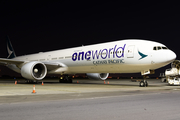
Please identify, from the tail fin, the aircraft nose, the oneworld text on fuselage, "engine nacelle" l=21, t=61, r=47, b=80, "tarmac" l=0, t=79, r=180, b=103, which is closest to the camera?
"tarmac" l=0, t=79, r=180, b=103

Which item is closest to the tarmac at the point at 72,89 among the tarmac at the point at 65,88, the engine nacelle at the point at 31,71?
the tarmac at the point at 65,88

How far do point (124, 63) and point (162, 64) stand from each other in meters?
3.40

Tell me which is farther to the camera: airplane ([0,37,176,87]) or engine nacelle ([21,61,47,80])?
engine nacelle ([21,61,47,80])

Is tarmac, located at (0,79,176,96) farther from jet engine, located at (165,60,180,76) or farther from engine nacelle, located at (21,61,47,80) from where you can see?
jet engine, located at (165,60,180,76)

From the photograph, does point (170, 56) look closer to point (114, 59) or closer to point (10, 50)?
point (114, 59)

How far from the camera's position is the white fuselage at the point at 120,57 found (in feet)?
60.2

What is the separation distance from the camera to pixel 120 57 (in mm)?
19766

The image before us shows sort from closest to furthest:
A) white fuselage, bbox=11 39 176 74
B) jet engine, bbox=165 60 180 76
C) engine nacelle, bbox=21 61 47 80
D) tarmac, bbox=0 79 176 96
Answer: tarmac, bbox=0 79 176 96, white fuselage, bbox=11 39 176 74, engine nacelle, bbox=21 61 47 80, jet engine, bbox=165 60 180 76

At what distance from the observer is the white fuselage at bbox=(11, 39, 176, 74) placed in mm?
Answer: 18344

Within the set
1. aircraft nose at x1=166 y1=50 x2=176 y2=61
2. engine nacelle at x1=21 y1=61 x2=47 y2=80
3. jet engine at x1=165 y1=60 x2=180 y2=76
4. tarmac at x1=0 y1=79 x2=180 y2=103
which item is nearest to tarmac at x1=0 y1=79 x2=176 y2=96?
tarmac at x1=0 y1=79 x2=180 y2=103

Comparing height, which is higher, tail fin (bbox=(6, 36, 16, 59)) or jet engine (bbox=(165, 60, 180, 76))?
tail fin (bbox=(6, 36, 16, 59))

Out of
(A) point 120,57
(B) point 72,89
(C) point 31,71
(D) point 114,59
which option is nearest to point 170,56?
(A) point 120,57

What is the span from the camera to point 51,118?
584 cm

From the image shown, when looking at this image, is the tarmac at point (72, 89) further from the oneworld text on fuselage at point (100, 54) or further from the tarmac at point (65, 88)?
the oneworld text on fuselage at point (100, 54)
